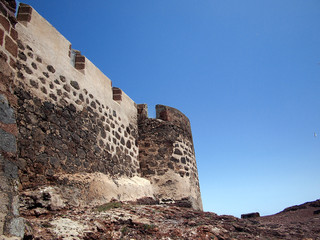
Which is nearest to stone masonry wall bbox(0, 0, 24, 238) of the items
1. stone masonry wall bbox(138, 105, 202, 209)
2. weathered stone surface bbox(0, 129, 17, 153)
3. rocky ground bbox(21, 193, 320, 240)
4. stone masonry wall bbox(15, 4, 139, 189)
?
weathered stone surface bbox(0, 129, 17, 153)

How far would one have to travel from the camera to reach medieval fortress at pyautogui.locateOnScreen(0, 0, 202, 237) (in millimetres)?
3432

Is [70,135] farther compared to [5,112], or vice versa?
[70,135]

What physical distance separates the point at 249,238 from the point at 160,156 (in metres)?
3.53

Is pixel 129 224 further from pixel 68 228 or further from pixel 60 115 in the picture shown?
pixel 60 115

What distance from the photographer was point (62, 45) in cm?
598

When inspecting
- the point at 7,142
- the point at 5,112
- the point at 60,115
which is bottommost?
the point at 7,142

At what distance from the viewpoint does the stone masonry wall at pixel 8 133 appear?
277cm

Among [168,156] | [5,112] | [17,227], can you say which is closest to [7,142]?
[5,112]

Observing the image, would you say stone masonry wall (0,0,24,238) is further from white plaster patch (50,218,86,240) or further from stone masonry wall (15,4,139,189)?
stone masonry wall (15,4,139,189)

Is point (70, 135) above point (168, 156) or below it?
below

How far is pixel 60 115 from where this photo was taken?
5.30 metres

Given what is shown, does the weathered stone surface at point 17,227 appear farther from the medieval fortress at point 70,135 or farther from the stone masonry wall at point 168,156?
the stone masonry wall at point 168,156

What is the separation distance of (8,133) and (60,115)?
2187 mm

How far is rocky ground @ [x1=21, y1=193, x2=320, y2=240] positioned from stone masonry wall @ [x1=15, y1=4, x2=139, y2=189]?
0.62m
